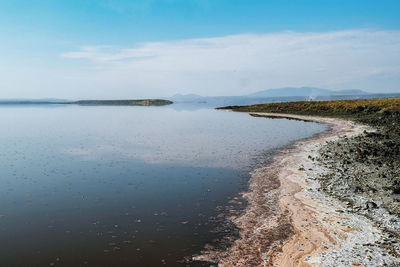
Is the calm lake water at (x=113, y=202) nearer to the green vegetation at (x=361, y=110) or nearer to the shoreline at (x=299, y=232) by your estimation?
the shoreline at (x=299, y=232)

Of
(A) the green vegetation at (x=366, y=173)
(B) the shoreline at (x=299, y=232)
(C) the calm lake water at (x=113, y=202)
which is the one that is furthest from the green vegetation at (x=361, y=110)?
(B) the shoreline at (x=299, y=232)

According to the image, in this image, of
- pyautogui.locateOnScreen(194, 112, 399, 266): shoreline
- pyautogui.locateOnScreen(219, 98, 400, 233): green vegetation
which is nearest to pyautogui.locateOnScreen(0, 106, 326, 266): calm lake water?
pyautogui.locateOnScreen(194, 112, 399, 266): shoreline

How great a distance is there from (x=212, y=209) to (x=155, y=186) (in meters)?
5.65

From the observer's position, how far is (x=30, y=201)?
17906 millimetres

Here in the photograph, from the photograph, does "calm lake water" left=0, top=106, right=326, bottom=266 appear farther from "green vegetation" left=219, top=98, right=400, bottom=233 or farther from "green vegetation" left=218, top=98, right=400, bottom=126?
"green vegetation" left=218, top=98, right=400, bottom=126

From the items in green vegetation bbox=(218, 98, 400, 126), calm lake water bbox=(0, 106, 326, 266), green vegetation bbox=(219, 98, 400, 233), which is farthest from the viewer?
green vegetation bbox=(218, 98, 400, 126)

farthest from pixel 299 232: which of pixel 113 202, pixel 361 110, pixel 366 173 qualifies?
pixel 361 110

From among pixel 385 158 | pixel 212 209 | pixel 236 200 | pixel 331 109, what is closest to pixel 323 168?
pixel 385 158

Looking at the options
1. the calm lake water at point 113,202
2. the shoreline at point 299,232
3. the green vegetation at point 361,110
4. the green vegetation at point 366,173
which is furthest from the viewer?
the green vegetation at point 361,110

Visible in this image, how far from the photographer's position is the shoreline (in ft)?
38.1

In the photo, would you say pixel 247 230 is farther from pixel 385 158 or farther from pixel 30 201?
pixel 385 158

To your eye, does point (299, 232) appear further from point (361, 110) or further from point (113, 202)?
point (361, 110)

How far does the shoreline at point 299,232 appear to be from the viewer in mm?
11609

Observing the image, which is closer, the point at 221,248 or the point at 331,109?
the point at 221,248
